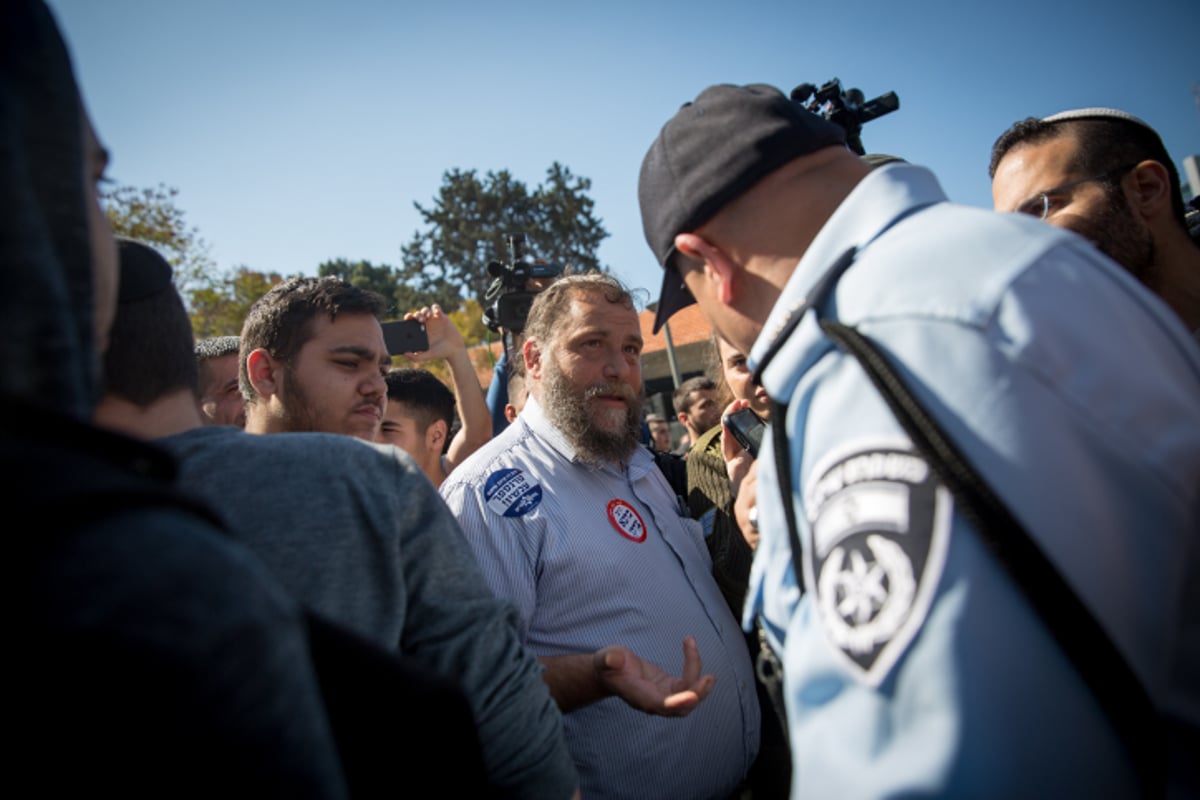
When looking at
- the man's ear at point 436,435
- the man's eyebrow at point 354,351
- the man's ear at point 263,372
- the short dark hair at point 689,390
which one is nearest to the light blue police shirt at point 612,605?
the man's eyebrow at point 354,351

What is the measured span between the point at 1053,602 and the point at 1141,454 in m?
0.23

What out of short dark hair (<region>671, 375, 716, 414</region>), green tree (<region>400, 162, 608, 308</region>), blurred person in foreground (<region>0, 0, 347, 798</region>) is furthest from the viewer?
green tree (<region>400, 162, 608, 308</region>)

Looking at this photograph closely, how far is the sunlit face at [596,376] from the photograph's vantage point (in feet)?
9.45

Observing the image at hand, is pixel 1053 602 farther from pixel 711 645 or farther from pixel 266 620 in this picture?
pixel 711 645

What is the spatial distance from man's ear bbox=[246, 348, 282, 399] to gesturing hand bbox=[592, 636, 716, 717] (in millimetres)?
1564

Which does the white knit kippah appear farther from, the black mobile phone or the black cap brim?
the black mobile phone

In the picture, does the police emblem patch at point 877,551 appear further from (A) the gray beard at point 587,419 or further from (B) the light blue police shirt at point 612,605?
(A) the gray beard at point 587,419

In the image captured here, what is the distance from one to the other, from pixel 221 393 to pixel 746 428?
2529mm

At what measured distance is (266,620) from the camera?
502mm

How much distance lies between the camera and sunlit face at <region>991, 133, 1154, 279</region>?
2.54 metres

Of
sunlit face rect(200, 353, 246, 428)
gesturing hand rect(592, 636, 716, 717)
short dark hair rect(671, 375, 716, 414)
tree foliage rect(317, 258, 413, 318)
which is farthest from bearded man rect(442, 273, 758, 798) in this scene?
tree foliage rect(317, 258, 413, 318)

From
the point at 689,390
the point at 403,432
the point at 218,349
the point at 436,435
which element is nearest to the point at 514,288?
the point at 436,435

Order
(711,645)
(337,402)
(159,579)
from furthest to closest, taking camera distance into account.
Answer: (337,402) → (711,645) → (159,579)

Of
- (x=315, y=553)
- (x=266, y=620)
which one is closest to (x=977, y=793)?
(x=266, y=620)
